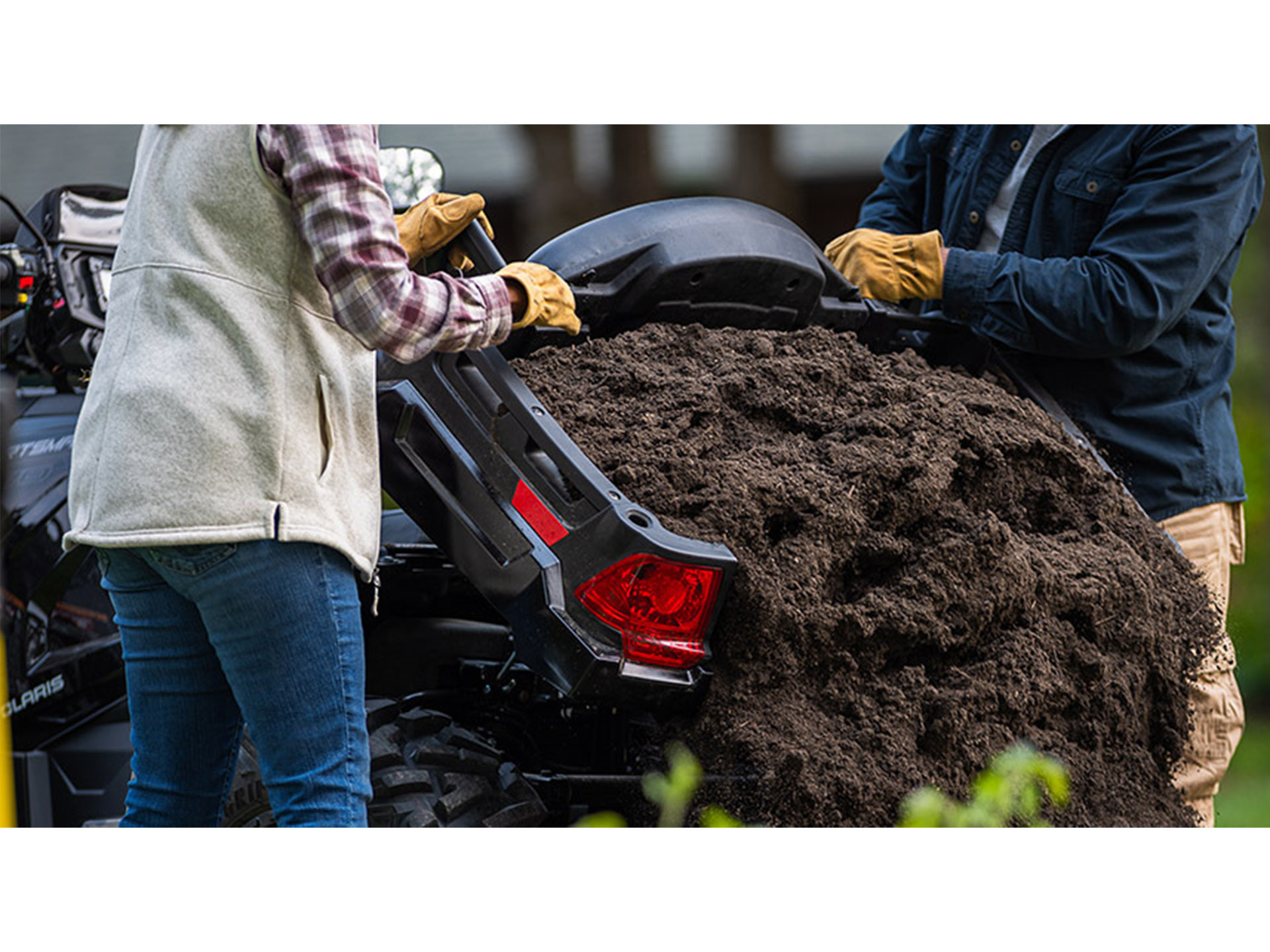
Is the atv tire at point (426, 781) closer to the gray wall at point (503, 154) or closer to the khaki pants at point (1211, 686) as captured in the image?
the khaki pants at point (1211, 686)

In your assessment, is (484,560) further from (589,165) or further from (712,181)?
(712,181)

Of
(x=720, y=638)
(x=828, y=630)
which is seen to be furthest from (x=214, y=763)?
(x=828, y=630)

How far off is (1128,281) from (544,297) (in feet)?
5.11

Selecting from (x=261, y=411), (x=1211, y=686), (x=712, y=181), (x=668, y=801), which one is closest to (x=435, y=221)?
(x=261, y=411)

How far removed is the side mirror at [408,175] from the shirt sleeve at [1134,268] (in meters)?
1.36

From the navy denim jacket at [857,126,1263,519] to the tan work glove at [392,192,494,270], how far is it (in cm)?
138

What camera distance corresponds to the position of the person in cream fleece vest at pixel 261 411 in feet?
8.16

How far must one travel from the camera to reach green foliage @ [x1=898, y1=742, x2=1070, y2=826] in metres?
1.81

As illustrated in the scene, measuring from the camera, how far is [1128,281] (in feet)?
11.9

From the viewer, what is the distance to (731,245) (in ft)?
10.9

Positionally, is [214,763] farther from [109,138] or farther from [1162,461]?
[109,138]

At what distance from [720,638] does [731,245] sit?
96 cm

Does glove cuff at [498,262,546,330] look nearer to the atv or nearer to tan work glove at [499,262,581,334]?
tan work glove at [499,262,581,334]

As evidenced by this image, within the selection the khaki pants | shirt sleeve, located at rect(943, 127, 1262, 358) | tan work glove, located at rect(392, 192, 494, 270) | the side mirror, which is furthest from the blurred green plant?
shirt sleeve, located at rect(943, 127, 1262, 358)
